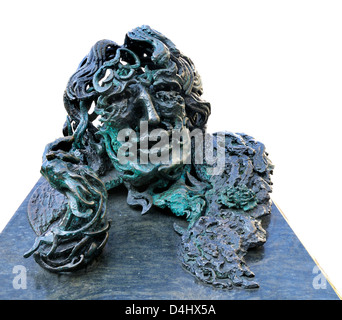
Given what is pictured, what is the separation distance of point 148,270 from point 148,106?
770 mm

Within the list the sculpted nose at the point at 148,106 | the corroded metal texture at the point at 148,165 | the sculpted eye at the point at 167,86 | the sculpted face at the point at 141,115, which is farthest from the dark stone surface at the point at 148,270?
the sculpted eye at the point at 167,86

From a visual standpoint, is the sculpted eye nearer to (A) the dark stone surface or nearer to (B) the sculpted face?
(B) the sculpted face

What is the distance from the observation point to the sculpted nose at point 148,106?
2182 millimetres

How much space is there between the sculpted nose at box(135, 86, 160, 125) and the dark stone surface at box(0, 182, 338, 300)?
19.7 inches

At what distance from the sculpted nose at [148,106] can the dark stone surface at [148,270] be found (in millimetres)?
501

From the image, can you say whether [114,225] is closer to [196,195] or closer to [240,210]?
[196,195]

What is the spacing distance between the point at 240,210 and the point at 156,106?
652 millimetres

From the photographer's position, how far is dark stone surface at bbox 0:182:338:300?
1.79 meters

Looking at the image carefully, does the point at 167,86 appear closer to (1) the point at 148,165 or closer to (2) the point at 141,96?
(2) the point at 141,96

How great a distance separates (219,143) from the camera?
2.43 m

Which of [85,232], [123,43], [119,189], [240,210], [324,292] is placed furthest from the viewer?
[119,189]

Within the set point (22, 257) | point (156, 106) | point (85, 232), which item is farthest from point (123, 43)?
point (22, 257)

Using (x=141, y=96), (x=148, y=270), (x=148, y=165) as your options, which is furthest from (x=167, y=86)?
(x=148, y=270)

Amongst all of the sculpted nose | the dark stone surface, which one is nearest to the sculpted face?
the sculpted nose
